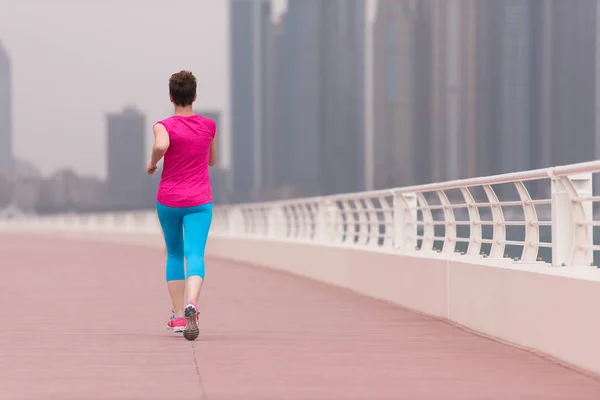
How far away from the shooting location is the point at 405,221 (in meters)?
16.1

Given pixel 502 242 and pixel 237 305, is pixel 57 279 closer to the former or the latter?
pixel 237 305

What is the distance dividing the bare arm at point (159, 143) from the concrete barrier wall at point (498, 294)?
2955mm

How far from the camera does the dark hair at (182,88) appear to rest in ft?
35.3

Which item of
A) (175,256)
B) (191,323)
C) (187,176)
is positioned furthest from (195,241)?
(191,323)

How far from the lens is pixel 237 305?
14930mm

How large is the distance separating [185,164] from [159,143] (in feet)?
1.17

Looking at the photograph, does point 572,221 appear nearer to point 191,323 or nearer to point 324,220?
point 191,323

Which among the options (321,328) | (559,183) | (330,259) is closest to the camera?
(559,183)

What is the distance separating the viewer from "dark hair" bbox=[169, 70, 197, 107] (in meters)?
10.8

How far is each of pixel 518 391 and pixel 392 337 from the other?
132 inches

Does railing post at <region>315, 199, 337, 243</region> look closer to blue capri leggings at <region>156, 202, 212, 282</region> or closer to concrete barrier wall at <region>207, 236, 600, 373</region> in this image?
concrete barrier wall at <region>207, 236, 600, 373</region>

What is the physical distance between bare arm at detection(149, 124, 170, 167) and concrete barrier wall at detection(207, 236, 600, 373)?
2955 millimetres

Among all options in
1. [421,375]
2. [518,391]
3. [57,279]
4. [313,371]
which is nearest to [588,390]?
[518,391]

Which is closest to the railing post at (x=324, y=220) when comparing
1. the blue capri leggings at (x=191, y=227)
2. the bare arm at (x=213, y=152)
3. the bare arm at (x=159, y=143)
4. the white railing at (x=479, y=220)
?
the white railing at (x=479, y=220)
